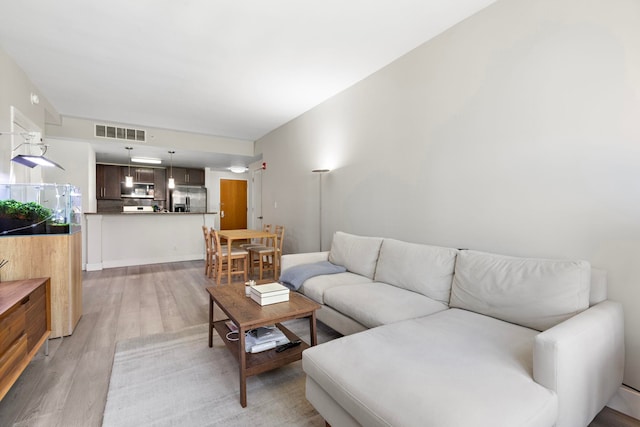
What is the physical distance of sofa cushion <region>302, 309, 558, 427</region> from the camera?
104 cm

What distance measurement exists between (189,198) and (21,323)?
7043 millimetres

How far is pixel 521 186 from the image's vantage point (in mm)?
2182

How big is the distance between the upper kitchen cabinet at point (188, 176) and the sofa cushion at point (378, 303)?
736 cm

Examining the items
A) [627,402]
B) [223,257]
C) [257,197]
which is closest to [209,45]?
[223,257]

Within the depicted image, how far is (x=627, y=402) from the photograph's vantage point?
1720 millimetres

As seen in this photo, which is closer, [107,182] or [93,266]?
[93,266]

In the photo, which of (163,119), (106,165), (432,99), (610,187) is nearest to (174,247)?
(163,119)

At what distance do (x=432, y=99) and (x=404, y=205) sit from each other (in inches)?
42.2

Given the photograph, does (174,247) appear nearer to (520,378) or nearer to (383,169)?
(383,169)

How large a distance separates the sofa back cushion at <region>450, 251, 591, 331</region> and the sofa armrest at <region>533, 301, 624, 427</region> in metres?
0.13

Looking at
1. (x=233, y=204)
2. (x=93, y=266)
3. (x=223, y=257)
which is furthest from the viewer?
(x=233, y=204)

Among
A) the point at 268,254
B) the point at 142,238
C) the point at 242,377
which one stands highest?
the point at 142,238

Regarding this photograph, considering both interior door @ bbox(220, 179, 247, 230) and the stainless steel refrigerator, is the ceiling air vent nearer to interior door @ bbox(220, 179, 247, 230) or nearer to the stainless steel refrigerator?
the stainless steel refrigerator

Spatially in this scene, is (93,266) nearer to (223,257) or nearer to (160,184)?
(223,257)
